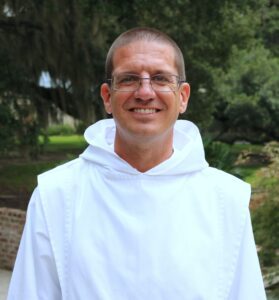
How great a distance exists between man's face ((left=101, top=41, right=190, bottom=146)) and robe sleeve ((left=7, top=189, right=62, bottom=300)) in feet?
1.16

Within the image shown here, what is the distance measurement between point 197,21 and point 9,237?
23.7 feet

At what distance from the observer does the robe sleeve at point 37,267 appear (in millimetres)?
1889

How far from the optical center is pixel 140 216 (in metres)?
1.89

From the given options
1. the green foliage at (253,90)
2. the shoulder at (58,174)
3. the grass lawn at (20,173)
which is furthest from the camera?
the green foliage at (253,90)

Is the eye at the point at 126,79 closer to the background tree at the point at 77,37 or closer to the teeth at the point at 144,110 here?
the teeth at the point at 144,110

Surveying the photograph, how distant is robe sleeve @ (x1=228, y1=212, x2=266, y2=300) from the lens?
6.34ft

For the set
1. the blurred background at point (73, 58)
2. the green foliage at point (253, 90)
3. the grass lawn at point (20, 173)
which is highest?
the blurred background at point (73, 58)

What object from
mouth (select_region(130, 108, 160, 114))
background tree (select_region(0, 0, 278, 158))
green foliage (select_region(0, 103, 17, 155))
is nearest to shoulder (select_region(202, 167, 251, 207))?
mouth (select_region(130, 108, 160, 114))

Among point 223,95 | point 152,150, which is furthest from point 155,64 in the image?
point 223,95

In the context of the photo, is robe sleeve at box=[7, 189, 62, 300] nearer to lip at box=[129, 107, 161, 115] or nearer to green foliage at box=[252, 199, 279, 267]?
lip at box=[129, 107, 161, 115]

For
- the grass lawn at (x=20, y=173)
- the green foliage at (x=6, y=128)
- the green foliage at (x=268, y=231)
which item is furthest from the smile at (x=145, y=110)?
the grass lawn at (x=20, y=173)

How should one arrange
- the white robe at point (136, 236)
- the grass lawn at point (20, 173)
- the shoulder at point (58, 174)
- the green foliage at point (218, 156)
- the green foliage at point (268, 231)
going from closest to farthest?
the white robe at point (136, 236) → the shoulder at point (58, 174) → the green foliage at point (268, 231) → the green foliage at point (218, 156) → the grass lawn at point (20, 173)

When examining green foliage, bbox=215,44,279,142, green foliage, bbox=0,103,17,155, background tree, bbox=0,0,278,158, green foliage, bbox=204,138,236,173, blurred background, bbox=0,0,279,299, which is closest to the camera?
green foliage, bbox=204,138,236,173

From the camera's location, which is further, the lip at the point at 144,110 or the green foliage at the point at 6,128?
the green foliage at the point at 6,128
